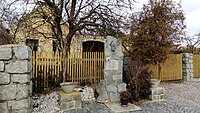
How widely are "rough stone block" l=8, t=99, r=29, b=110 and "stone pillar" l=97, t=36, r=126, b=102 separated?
2.49 meters

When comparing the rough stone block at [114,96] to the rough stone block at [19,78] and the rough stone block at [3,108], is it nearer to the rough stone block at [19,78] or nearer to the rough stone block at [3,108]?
the rough stone block at [19,78]

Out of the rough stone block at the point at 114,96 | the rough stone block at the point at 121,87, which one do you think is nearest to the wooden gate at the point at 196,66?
the rough stone block at the point at 121,87

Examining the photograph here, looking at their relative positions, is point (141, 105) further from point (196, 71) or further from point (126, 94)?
point (196, 71)

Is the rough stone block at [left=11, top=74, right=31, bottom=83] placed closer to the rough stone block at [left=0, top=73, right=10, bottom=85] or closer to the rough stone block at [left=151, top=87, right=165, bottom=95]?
the rough stone block at [left=0, top=73, right=10, bottom=85]

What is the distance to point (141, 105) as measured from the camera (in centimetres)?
718

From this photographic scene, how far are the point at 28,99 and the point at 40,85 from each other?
2.28 meters

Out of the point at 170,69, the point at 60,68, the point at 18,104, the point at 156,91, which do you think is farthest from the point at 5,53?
the point at 170,69

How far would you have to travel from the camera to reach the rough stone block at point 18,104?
5.03 m

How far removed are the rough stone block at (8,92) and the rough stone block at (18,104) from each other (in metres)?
0.12

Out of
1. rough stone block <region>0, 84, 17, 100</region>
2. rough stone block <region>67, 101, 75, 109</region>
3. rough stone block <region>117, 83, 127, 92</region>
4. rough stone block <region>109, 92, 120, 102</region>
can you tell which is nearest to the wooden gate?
rough stone block <region>117, 83, 127, 92</region>

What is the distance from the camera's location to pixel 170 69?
12461 millimetres

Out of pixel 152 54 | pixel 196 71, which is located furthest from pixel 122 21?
pixel 196 71

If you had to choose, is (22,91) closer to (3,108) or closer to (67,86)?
(3,108)

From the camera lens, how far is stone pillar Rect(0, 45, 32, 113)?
501cm
